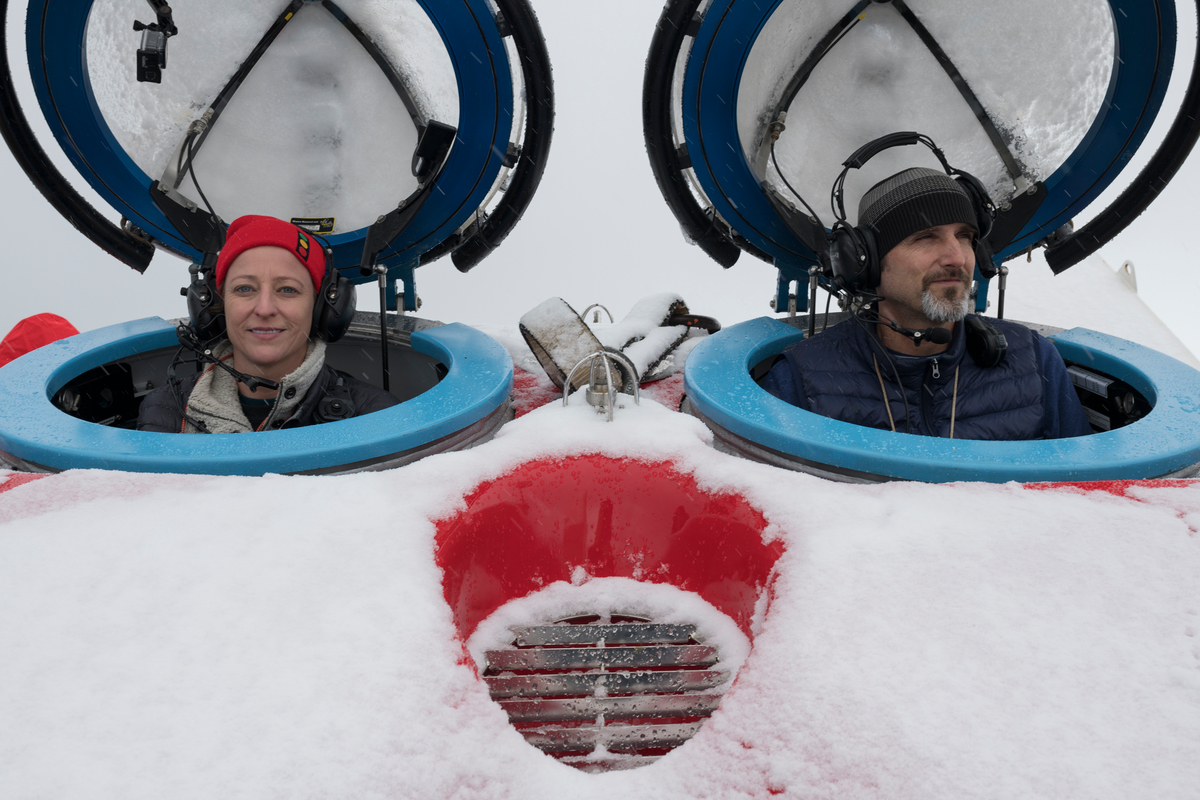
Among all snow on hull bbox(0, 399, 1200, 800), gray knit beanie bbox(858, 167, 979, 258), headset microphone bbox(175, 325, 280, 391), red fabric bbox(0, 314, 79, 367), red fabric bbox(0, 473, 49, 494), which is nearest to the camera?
snow on hull bbox(0, 399, 1200, 800)

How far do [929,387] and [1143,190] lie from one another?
28.6 inches

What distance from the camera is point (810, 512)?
1.15 metres

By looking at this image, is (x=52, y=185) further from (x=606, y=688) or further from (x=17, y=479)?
(x=606, y=688)

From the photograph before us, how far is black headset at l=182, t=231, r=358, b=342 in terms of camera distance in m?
1.67

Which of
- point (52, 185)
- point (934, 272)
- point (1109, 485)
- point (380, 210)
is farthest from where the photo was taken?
point (380, 210)

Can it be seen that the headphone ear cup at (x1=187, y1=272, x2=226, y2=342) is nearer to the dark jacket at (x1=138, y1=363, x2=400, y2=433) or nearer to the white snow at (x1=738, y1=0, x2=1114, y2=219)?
the dark jacket at (x1=138, y1=363, x2=400, y2=433)

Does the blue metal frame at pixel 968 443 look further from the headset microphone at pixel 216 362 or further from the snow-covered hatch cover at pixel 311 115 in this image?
Result: the headset microphone at pixel 216 362

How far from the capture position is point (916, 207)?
5.61ft

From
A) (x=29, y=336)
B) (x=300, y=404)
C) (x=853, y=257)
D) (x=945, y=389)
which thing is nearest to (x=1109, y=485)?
(x=945, y=389)

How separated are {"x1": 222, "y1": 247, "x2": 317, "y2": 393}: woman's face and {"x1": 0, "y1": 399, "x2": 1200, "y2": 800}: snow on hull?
51 centimetres

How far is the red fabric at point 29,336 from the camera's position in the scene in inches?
95.1

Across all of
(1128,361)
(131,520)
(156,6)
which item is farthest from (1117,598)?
A: (156,6)

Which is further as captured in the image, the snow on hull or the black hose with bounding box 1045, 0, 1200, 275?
the black hose with bounding box 1045, 0, 1200, 275

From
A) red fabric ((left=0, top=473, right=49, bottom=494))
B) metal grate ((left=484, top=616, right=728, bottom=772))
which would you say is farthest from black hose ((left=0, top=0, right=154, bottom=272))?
metal grate ((left=484, top=616, right=728, bottom=772))
